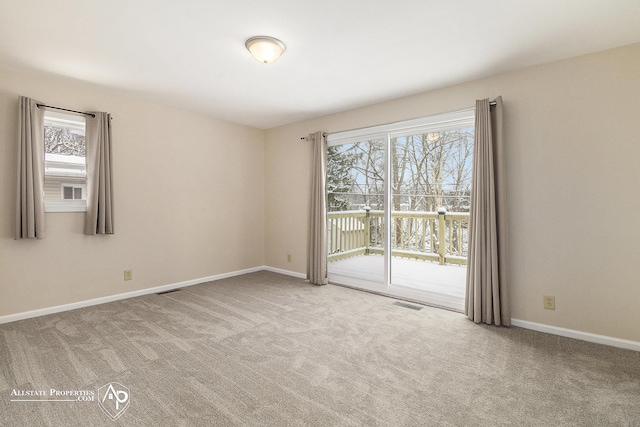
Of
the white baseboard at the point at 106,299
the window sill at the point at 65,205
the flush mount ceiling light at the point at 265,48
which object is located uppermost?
the flush mount ceiling light at the point at 265,48

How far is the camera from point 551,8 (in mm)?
1974

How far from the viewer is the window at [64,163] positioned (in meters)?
3.21

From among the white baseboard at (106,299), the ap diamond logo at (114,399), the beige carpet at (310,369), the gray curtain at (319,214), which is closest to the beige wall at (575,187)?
the beige carpet at (310,369)

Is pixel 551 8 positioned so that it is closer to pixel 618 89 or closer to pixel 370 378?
pixel 618 89

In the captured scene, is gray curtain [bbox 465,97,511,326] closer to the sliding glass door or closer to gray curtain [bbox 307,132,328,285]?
the sliding glass door

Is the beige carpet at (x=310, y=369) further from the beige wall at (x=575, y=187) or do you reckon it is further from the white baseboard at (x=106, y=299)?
the beige wall at (x=575, y=187)

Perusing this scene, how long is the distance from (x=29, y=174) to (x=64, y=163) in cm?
40

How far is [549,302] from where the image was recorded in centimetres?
275

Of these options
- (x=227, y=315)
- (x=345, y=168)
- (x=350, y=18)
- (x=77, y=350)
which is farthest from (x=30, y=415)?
(x=345, y=168)

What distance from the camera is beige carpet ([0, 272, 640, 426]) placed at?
1663 mm

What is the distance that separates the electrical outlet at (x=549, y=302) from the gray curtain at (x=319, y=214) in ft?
8.43

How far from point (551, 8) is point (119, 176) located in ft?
14.4

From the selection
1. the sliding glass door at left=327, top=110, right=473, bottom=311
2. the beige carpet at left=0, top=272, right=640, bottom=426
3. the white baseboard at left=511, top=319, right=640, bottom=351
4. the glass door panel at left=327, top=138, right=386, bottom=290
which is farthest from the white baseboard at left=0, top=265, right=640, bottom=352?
the glass door panel at left=327, top=138, right=386, bottom=290

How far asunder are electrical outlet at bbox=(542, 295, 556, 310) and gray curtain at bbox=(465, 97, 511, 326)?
31 centimetres
